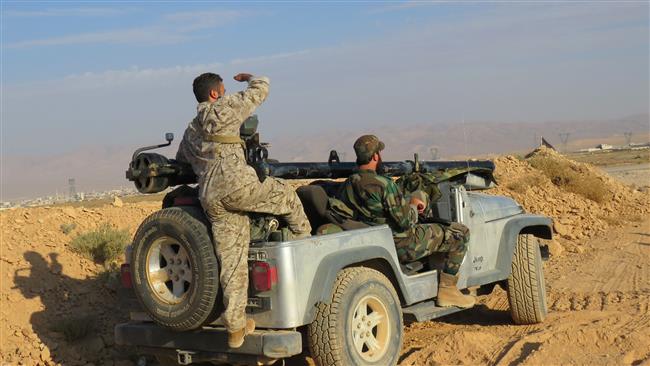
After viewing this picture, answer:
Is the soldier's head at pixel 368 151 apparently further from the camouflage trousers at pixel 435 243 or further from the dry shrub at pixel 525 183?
the dry shrub at pixel 525 183

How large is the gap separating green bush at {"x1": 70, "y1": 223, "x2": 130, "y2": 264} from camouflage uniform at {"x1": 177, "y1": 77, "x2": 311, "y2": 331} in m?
4.05

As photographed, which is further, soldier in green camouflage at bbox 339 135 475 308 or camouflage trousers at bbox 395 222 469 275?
camouflage trousers at bbox 395 222 469 275

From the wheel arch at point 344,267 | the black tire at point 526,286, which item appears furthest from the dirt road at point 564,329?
the wheel arch at point 344,267

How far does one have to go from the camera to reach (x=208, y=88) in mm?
5699

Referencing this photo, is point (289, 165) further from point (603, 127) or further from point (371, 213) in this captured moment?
point (603, 127)

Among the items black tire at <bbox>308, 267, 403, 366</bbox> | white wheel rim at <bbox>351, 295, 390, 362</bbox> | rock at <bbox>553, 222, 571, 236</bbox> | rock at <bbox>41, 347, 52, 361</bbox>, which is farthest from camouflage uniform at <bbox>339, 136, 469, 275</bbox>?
rock at <bbox>553, 222, 571, 236</bbox>

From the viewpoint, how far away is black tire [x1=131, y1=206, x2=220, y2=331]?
5.38 m

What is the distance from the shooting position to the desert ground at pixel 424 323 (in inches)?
259

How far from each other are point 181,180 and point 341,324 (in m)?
1.63

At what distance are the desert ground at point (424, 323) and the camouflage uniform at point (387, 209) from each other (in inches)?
33.8

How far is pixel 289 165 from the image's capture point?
6.89 meters

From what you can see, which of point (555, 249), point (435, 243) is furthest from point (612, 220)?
point (435, 243)

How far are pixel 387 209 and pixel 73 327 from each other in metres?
3.34

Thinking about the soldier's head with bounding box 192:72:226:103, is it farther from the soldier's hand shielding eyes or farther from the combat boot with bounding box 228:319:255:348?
the combat boot with bounding box 228:319:255:348
